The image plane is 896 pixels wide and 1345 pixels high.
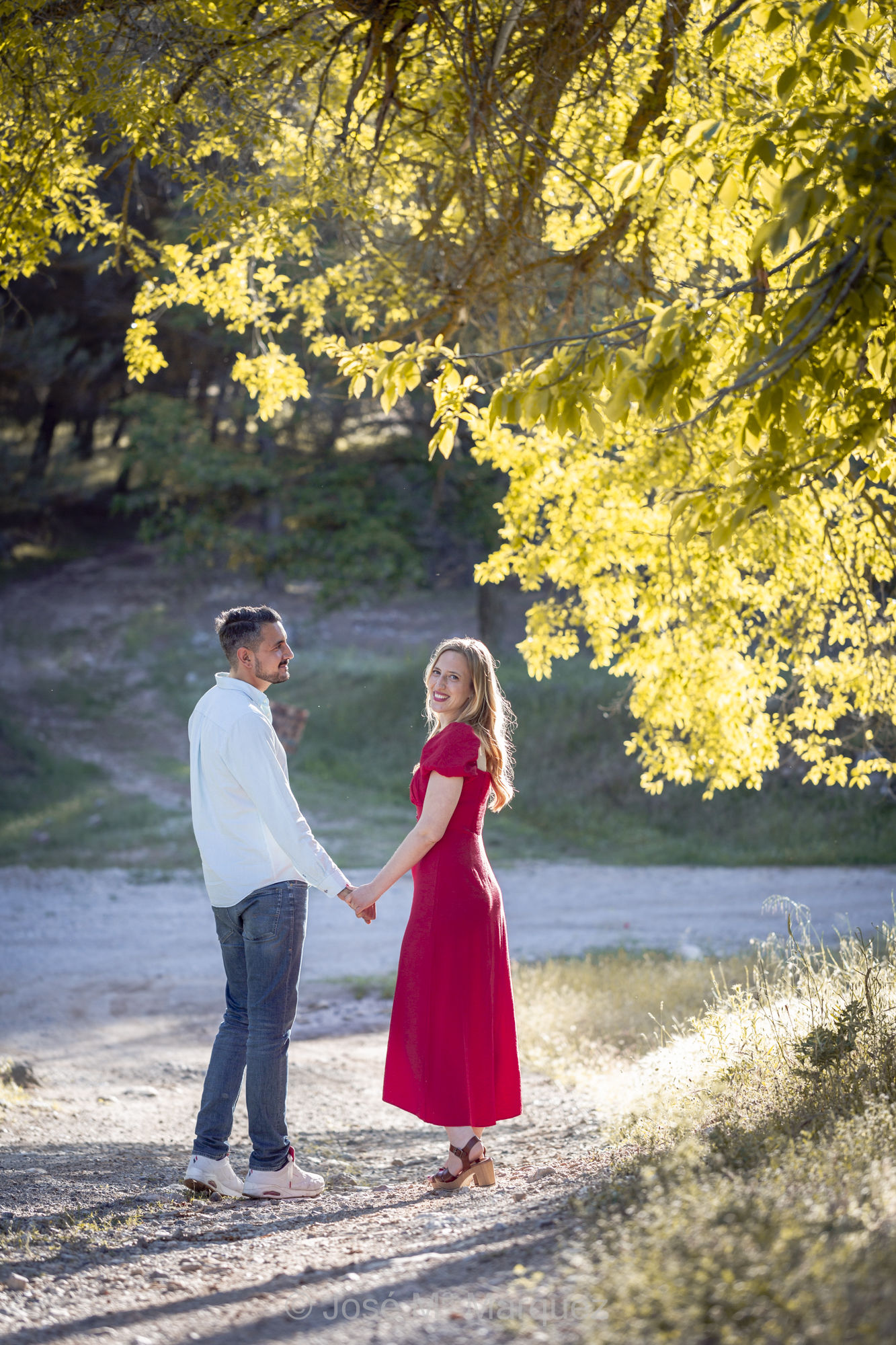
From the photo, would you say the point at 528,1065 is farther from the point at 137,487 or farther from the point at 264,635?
the point at 137,487

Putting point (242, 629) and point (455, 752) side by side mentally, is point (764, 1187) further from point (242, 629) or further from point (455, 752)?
point (242, 629)

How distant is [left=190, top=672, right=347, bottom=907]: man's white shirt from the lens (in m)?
3.95

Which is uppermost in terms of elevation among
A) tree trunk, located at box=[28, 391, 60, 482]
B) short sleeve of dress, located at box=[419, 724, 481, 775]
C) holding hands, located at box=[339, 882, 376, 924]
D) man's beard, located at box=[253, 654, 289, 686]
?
tree trunk, located at box=[28, 391, 60, 482]

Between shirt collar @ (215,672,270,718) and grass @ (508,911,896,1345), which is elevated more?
shirt collar @ (215,672,270,718)

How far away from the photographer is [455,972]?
403 cm

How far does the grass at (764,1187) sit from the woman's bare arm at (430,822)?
1.23 metres

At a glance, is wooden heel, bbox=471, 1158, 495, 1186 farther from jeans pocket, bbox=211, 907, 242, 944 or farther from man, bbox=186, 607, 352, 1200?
jeans pocket, bbox=211, 907, 242, 944

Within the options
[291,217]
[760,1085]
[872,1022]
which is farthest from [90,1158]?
[291,217]

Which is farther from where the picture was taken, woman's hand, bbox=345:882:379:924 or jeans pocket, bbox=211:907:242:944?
woman's hand, bbox=345:882:379:924

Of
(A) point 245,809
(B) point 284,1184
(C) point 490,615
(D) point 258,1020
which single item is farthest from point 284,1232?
(C) point 490,615

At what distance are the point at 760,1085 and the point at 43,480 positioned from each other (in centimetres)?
2398

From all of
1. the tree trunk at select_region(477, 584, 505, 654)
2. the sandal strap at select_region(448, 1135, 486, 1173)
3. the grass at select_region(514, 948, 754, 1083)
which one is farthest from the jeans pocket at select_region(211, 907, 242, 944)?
the tree trunk at select_region(477, 584, 505, 654)

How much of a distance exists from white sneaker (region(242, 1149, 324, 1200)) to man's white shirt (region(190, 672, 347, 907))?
104 cm

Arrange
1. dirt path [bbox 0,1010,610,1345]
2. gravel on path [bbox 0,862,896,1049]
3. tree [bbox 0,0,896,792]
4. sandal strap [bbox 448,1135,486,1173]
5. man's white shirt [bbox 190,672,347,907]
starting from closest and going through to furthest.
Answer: dirt path [bbox 0,1010,610,1345]
man's white shirt [bbox 190,672,347,907]
sandal strap [bbox 448,1135,486,1173]
tree [bbox 0,0,896,792]
gravel on path [bbox 0,862,896,1049]
